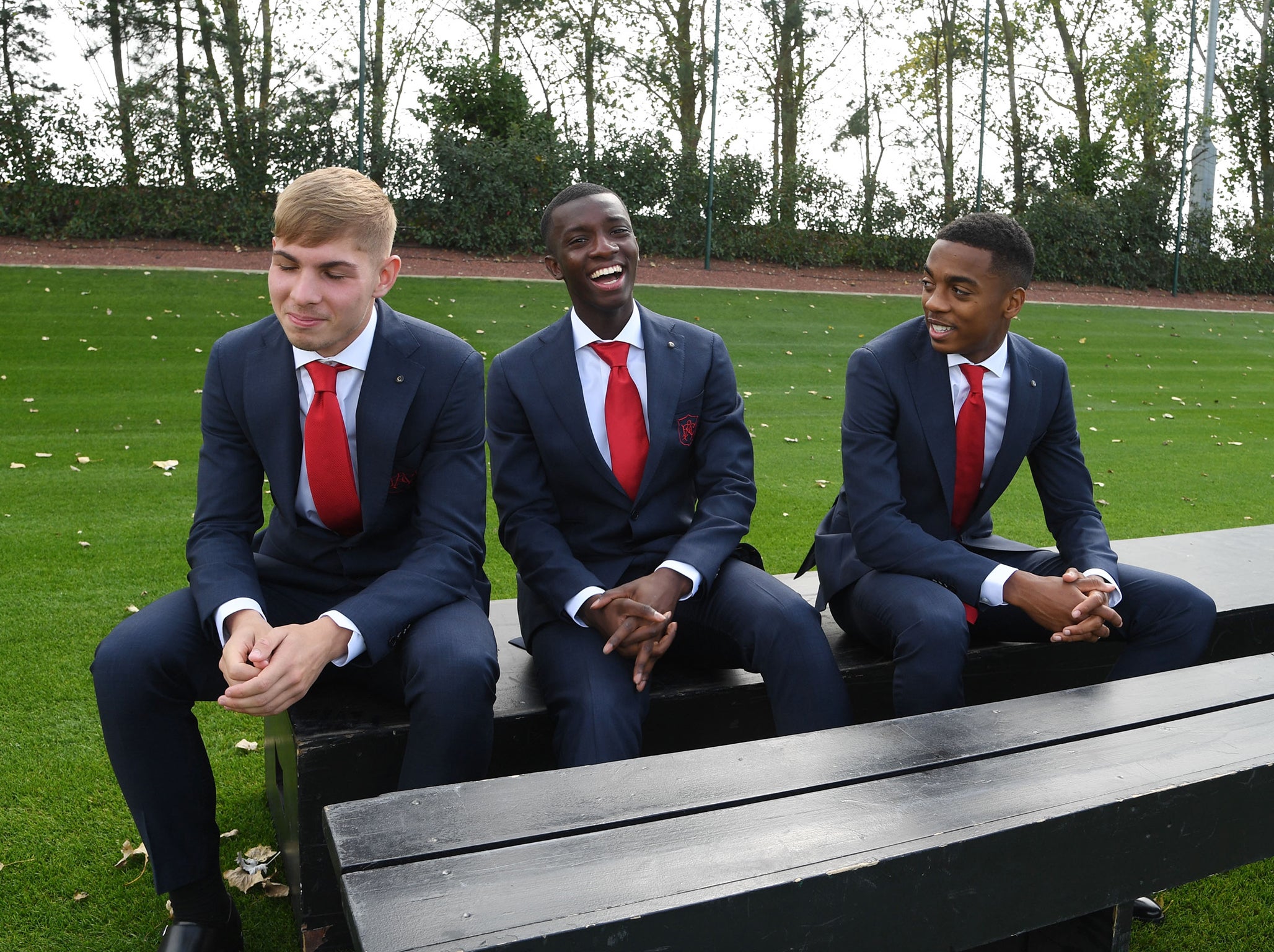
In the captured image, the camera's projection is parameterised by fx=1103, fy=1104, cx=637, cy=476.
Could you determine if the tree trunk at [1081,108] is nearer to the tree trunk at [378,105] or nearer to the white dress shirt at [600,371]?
the tree trunk at [378,105]

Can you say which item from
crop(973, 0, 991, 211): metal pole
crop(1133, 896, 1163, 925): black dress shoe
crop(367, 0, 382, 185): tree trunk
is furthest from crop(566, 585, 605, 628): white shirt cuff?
crop(973, 0, 991, 211): metal pole

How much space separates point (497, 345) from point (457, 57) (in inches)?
319

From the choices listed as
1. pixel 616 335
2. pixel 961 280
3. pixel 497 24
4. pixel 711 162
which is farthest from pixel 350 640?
pixel 497 24

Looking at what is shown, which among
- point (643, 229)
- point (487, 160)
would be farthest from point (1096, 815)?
point (643, 229)

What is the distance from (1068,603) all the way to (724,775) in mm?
1402

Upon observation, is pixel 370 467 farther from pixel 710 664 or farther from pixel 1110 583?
pixel 1110 583

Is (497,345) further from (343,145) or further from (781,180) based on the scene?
(781,180)

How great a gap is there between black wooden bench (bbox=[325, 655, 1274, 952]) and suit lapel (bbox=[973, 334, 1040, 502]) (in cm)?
111

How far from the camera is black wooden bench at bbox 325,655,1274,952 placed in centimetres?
161

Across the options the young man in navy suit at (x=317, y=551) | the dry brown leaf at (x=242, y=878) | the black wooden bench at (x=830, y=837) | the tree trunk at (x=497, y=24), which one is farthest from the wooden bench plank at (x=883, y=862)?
the tree trunk at (x=497, y=24)

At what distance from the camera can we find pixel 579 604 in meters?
2.95

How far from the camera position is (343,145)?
17250mm

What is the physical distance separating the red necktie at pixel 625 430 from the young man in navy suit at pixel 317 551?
1.41 feet

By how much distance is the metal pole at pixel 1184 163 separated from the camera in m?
22.8
